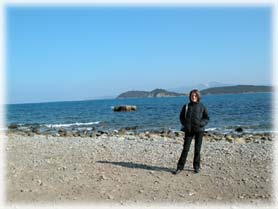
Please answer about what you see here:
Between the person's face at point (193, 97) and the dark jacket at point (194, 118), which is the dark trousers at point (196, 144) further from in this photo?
the person's face at point (193, 97)

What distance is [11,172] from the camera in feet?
35.0

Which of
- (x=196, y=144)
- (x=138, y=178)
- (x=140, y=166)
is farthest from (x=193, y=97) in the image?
(x=140, y=166)

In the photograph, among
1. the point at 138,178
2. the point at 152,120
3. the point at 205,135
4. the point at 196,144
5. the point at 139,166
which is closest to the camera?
the point at 138,178

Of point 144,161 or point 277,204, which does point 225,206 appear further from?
point 144,161

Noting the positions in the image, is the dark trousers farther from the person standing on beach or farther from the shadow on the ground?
the shadow on the ground

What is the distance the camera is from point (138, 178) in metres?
9.91

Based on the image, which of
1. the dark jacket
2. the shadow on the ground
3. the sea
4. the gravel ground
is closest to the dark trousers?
the dark jacket

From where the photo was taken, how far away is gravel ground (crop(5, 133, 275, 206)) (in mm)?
8250

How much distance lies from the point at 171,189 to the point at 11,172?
4.72m

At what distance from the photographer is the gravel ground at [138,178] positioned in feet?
27.1

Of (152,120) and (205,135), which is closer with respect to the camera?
(205,135)

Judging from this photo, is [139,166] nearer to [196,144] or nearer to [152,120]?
[196,144]

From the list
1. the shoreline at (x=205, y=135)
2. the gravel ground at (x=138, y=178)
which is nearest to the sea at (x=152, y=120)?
the shoreline at (x=205, y=135)

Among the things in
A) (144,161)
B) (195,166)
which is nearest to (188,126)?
(195,166)
